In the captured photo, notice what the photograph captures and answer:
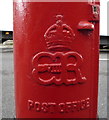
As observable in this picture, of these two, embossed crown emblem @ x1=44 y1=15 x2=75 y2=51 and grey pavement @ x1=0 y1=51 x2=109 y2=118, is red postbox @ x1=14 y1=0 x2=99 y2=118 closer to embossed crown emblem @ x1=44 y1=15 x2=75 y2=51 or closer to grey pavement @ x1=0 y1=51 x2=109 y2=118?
embossed crown emblem @ x1=44 y1=15 x2=75 y2=51

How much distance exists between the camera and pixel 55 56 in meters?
1.55

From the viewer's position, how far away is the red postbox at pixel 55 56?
1543 millimetres

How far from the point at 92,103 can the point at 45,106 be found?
0.30 meters

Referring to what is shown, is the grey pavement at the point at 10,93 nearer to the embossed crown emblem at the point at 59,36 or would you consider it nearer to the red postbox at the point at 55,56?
the red postbox at the point at 55,56

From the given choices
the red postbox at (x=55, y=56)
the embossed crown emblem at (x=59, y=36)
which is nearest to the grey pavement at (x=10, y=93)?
the red postbox at (x=55, y=56)

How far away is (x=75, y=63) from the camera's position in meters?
1.58

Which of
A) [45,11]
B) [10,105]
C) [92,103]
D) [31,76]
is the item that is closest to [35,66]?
[31,76]

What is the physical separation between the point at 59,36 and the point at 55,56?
4.4 inches

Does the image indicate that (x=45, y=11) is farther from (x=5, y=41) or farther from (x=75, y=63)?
(x=5, y=41)

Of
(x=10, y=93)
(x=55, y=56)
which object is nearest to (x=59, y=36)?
(x=55, y=56)

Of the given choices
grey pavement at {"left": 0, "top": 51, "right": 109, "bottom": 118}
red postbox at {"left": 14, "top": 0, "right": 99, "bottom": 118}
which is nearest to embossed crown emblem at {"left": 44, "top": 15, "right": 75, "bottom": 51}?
red postbox at {"left": 14, "top": 0, "right": 99, "bottom": 118}

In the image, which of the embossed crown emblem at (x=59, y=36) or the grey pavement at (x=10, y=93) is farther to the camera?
the grey pavement at (x=10, y=93)

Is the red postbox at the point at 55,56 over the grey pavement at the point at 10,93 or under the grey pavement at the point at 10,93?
over

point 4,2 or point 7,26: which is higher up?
point 4,2
